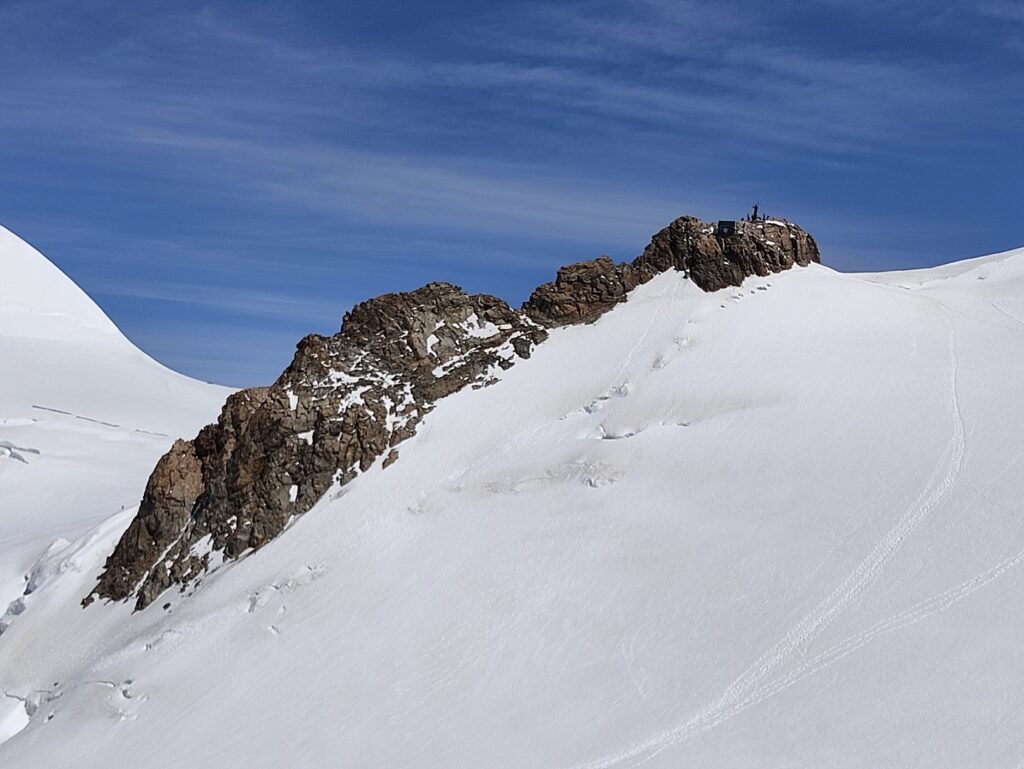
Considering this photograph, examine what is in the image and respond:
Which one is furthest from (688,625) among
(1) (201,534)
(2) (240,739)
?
(1) (201,534)

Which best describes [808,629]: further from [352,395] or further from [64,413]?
[64,413]

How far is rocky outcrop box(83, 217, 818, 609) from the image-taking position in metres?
25.1

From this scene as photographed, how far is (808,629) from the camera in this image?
1627 centimetres

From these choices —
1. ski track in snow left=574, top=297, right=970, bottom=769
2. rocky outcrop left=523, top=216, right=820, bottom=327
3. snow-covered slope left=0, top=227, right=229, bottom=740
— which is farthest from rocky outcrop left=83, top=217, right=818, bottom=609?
ski track in snow left=574, top=297, right=970, bottom=769

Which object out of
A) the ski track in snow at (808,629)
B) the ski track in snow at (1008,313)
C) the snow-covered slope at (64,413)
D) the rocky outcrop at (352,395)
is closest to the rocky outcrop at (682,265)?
the rocky outcrop at (352,395)

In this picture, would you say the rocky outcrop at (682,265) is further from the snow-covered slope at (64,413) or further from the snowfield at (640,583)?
the snow-covered slope at (64,413)

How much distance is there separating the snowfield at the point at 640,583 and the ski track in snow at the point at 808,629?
5 centimetres

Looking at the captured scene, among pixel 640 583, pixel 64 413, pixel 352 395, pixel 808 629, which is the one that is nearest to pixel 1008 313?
pixel 640 583

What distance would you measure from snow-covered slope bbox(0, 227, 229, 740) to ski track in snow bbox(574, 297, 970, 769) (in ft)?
49.2

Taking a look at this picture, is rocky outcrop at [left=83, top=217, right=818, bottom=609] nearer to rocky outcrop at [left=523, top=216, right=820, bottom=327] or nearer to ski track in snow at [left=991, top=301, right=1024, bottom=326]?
rocky outcrop at [left=523, top=216, right=820, bottom=327]

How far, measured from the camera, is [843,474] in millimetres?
20031

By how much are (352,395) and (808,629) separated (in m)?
13.6

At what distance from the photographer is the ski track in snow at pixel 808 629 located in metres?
14.9

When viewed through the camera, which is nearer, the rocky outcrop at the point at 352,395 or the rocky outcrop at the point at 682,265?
the rocky outcrop at the point at 352,395
